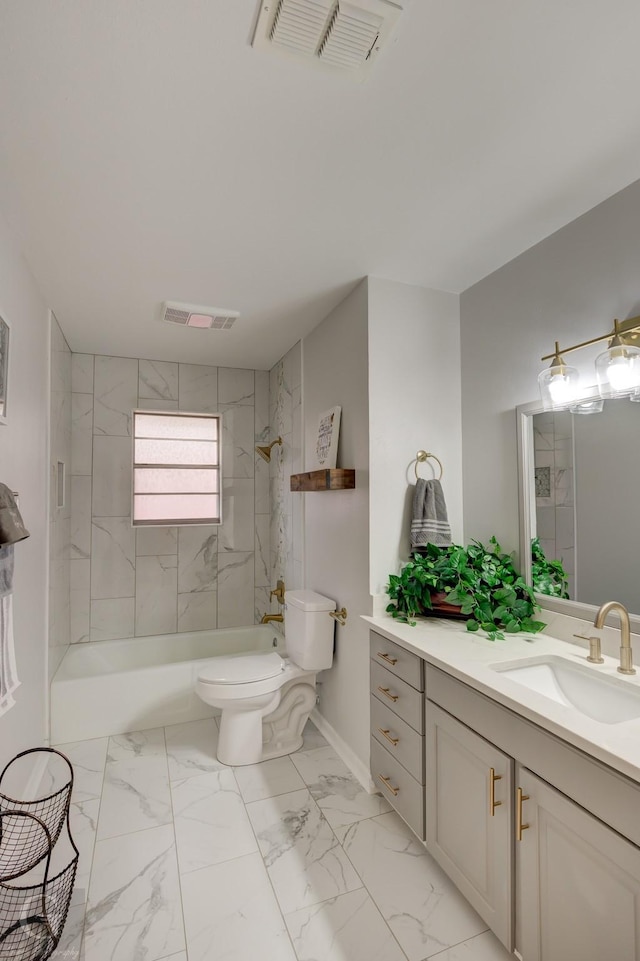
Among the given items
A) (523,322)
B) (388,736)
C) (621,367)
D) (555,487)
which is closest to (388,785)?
(388,736)

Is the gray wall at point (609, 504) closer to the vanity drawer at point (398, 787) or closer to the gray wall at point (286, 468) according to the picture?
the vanity drawer at point (398, 787)

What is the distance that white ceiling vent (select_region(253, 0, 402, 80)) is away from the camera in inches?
40.2

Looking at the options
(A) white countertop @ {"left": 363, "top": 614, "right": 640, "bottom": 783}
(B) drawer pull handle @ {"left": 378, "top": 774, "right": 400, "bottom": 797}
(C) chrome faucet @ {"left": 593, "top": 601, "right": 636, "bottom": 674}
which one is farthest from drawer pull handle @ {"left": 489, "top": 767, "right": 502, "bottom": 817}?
(B) drawer pull handle @ {"left": 378, "top": 774, "right": 400, "bottom": 797}

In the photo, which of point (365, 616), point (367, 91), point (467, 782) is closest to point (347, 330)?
point (367, 91)

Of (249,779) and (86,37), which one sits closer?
(86,37)

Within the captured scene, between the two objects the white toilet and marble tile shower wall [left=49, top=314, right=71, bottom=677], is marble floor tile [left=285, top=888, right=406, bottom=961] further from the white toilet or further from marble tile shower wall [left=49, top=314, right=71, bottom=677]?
marble tile shower wall [left=49, top=314, right=71, bottom=677]

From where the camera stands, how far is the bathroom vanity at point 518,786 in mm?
1034

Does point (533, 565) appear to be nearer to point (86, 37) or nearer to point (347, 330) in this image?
point (347, 330)

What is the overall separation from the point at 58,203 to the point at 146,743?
2660mm

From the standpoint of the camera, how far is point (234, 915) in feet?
5.10

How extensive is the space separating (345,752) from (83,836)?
1207mm

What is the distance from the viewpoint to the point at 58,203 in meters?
1.71

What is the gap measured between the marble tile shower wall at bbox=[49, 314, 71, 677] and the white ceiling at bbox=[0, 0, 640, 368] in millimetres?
671

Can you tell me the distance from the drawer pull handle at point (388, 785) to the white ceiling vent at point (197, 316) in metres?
2.44
